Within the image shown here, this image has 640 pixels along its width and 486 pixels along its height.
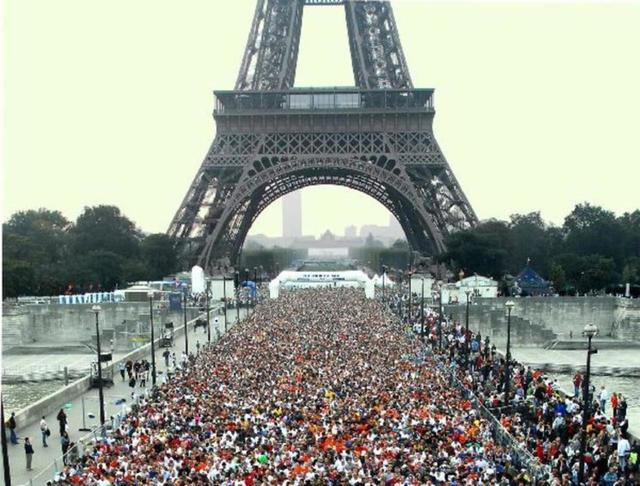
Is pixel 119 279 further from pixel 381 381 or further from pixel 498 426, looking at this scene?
pixel 498 426

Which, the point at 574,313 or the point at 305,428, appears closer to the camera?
the point at 305,428

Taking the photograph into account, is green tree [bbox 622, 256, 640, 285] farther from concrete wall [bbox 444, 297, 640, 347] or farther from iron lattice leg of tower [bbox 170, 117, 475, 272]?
iron lattice leg of tower [bbox 170, 117, 475, 272]

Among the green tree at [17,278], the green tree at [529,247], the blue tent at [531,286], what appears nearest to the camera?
the green tree at [17,278]

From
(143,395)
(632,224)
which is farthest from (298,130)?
(143,395)

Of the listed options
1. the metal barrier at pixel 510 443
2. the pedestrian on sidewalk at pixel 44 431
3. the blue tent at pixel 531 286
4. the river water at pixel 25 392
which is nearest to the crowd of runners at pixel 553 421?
the metal barrier at pixel 510 443

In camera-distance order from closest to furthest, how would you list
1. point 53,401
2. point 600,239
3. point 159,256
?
point 53,401
point 600,239
point 159,256

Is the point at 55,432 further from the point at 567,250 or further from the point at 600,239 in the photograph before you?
the point at 567,250

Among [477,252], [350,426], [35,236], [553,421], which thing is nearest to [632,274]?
[477,252]

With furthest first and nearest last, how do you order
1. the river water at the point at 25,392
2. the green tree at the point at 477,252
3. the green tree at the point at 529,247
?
the green tree at the point at 529,247, the green tree at the point at 477,252, the river water at the point at 25,392

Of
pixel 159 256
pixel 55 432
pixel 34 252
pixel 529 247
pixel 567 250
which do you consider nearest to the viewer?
pixel 55 432

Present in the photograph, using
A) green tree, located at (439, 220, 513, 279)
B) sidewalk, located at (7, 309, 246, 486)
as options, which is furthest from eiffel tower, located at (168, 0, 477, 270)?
sidewalk, located at (7, 309, 246, 486)

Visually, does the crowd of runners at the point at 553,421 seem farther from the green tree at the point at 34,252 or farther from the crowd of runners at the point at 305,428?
the green tree at the point at 34,252
